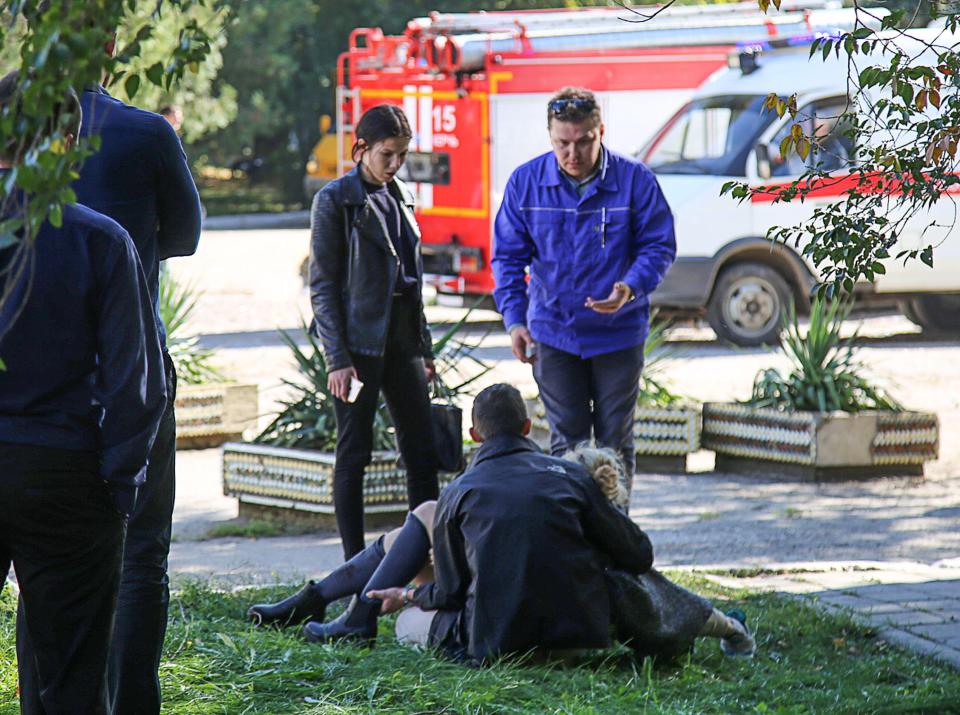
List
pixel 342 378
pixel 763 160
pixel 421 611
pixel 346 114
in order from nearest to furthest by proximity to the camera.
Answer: pixel 421 611 < pixel 342 378 < pixel 763 160 < pixel 346 114

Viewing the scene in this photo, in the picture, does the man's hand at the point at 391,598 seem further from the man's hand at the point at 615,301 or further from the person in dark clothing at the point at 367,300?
the man's hand at the point at 615,301

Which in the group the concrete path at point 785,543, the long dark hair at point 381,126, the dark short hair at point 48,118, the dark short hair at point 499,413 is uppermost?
the long dark hair at point 381,126

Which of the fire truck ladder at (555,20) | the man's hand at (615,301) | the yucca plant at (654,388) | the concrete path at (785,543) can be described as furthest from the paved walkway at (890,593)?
the fire truck ladder at (555,20)

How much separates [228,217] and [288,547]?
25032mm

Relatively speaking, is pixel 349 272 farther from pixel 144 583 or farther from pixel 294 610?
pixel 144 583

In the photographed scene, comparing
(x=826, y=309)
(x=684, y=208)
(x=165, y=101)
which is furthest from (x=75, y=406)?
(x=165, y=101)

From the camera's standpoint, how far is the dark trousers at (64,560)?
315 cm

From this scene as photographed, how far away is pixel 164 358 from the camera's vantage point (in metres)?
3.84

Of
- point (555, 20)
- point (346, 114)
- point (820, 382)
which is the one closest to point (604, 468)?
point (820, 382)

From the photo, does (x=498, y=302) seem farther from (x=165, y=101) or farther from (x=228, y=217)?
(x=228, y=217)

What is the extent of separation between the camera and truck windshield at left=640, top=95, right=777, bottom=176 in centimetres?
1386

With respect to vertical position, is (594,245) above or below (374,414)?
above

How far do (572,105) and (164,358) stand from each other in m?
2.49

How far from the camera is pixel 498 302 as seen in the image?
619cm
